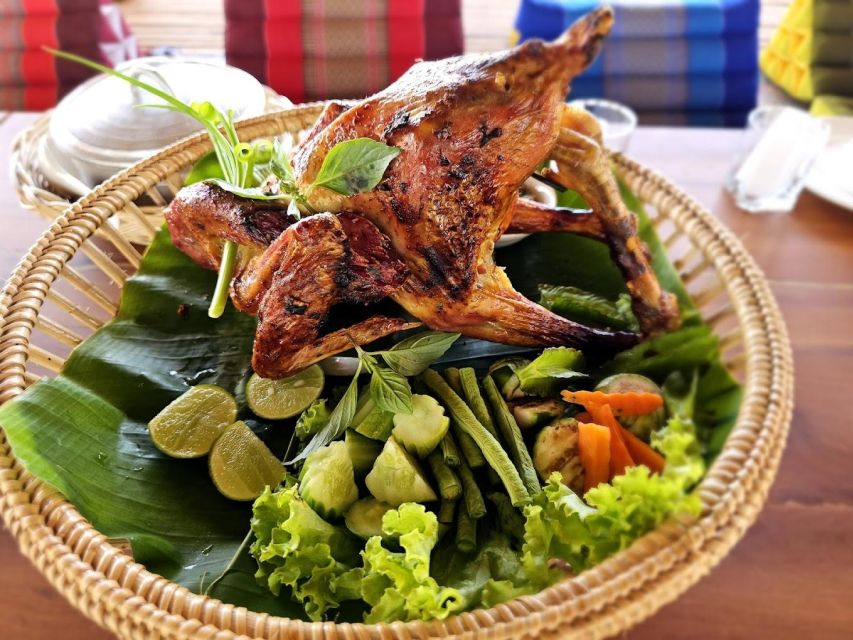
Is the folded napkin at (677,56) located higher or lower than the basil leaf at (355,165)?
higher

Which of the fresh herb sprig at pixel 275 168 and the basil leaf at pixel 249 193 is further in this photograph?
the basil leaf at pixel 249 193

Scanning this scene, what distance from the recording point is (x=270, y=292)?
1.08 meters

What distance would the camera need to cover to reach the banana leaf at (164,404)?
38.1 inches

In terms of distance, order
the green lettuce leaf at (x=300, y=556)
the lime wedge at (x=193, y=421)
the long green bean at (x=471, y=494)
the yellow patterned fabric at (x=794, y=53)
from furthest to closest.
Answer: the yellow patterned fabric at (x=794, y=53)
the lime wedge at (x=193, y=421)
the long green bean at (x=471, y=494)
the green lettuce leaf at (x=300, y=556)

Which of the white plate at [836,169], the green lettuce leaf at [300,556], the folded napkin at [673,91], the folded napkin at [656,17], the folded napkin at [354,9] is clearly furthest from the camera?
the folded napkin at [673,91]

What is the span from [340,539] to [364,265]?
1.39 feet

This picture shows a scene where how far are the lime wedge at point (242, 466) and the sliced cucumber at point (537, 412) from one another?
41 cm

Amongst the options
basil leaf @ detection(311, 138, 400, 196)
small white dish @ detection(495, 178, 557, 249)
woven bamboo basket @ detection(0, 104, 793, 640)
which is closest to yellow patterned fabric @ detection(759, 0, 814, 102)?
small white dish @ detection(495, 178, 557, 249)

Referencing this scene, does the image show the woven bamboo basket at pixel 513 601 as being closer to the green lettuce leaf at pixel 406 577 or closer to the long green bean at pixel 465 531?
the green lettuce leaf at pixel 406 577

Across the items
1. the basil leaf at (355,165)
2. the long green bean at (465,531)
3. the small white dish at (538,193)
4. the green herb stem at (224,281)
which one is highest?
the basil leaf at (355,165)

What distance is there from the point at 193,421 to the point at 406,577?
53 centimetres

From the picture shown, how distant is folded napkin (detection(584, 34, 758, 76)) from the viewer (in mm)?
2545


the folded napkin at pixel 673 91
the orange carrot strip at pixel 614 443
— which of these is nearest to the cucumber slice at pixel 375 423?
the orange carrot strip at pixel 614 443

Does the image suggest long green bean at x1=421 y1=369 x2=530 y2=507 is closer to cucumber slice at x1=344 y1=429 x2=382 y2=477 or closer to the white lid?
cucumber slice at x1=344 y1=429 x2=382 y2=477
